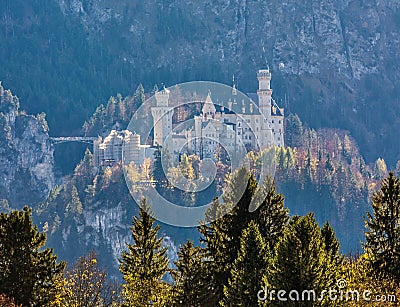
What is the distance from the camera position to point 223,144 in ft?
498

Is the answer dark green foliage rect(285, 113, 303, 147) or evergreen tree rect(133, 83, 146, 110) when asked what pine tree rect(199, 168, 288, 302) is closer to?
dark green foliage rect(285, 113, 303, 147)

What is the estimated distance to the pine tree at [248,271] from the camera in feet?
145

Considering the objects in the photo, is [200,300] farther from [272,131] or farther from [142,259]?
[272,131]

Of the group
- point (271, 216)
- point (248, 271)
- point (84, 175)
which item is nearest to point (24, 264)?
point (248, 271)

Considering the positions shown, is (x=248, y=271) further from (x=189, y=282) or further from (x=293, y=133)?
(x=293, y=133)

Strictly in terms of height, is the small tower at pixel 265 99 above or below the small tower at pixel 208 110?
above

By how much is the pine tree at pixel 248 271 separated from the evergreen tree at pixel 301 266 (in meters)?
3.65

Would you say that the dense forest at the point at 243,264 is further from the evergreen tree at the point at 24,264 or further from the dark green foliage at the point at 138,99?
the dark green foliage at the point at 138,99

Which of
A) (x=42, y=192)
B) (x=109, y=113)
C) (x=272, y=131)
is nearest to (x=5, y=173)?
(x=42, y=192)

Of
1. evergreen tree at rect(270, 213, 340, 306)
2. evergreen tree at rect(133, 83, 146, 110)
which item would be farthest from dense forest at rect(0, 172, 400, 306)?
evergreen tree at rect(133, 83, 146, 110)

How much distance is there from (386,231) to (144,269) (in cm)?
954

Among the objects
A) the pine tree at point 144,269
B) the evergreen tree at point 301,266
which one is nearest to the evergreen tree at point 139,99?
the pine tree at point 144,269

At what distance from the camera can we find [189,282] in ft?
155

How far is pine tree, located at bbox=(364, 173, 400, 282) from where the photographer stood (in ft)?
156
